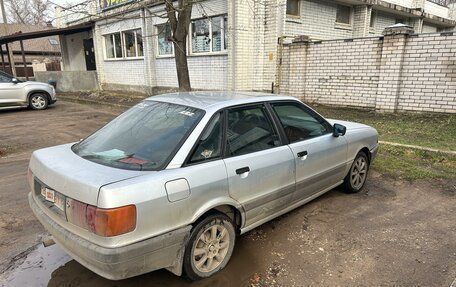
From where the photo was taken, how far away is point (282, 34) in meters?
11.5

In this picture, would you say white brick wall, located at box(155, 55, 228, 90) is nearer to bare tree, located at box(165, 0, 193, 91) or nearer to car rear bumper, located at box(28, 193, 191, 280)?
bare tree, located at box(165, 0, 193, 91)

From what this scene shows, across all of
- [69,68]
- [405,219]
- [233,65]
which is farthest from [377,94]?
[69,68]

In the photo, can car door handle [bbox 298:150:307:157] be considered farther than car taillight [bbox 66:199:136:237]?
Yes

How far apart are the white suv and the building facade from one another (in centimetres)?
352

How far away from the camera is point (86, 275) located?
2.84m

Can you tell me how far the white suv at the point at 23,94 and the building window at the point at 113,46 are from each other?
5.88 meters

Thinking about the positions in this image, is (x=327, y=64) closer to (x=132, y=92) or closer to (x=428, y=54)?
(x=428, y=54)

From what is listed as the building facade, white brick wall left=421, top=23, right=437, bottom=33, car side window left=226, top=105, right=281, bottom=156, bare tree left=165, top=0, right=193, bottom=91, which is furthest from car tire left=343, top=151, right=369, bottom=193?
white brick wall left=421, top=23, right=437, bottom=33

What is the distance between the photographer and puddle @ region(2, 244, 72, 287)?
9.14 ft

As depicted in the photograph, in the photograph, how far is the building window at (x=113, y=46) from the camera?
1809 cm

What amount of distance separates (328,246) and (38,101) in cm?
1309

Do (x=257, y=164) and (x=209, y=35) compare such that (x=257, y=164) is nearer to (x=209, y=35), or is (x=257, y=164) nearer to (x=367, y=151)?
(x=367, y=151)

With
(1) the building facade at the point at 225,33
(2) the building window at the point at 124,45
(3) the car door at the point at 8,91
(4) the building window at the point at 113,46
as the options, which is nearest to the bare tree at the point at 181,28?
(1) the building facade at the point at 225,33

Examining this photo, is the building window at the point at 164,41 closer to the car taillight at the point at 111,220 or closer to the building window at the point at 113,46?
the building window at the point at 113,46
